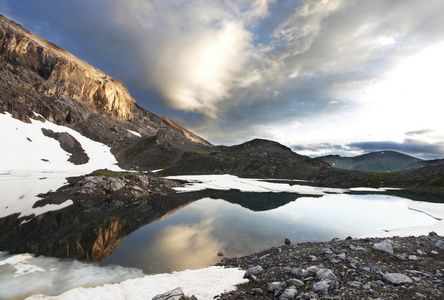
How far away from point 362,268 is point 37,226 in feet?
133

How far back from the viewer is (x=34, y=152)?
133125 mm

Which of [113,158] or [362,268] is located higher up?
[113,158]

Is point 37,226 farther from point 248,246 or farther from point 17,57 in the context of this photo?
point 17,57

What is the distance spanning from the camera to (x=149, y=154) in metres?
196

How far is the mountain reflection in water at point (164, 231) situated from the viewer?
21422 mm

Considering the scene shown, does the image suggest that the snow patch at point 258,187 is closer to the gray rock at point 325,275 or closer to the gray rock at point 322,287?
the gray rock at point 325,275

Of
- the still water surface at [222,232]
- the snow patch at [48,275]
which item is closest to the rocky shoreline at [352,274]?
the still water surface at [222,232]

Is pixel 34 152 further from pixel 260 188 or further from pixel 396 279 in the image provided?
pixel 396 279

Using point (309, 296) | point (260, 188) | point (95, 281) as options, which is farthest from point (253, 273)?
point (260, 188)

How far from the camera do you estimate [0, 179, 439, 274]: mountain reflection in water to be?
2142 cm

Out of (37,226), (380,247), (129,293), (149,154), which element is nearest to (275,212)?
(380,247)

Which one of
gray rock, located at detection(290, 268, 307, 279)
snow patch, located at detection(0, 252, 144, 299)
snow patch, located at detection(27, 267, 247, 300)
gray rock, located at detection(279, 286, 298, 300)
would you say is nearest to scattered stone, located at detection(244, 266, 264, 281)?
snow patch, located at detection(27, 267, 247, 300)

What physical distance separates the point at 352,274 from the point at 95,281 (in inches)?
729

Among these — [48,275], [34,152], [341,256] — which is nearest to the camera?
[341,256]
